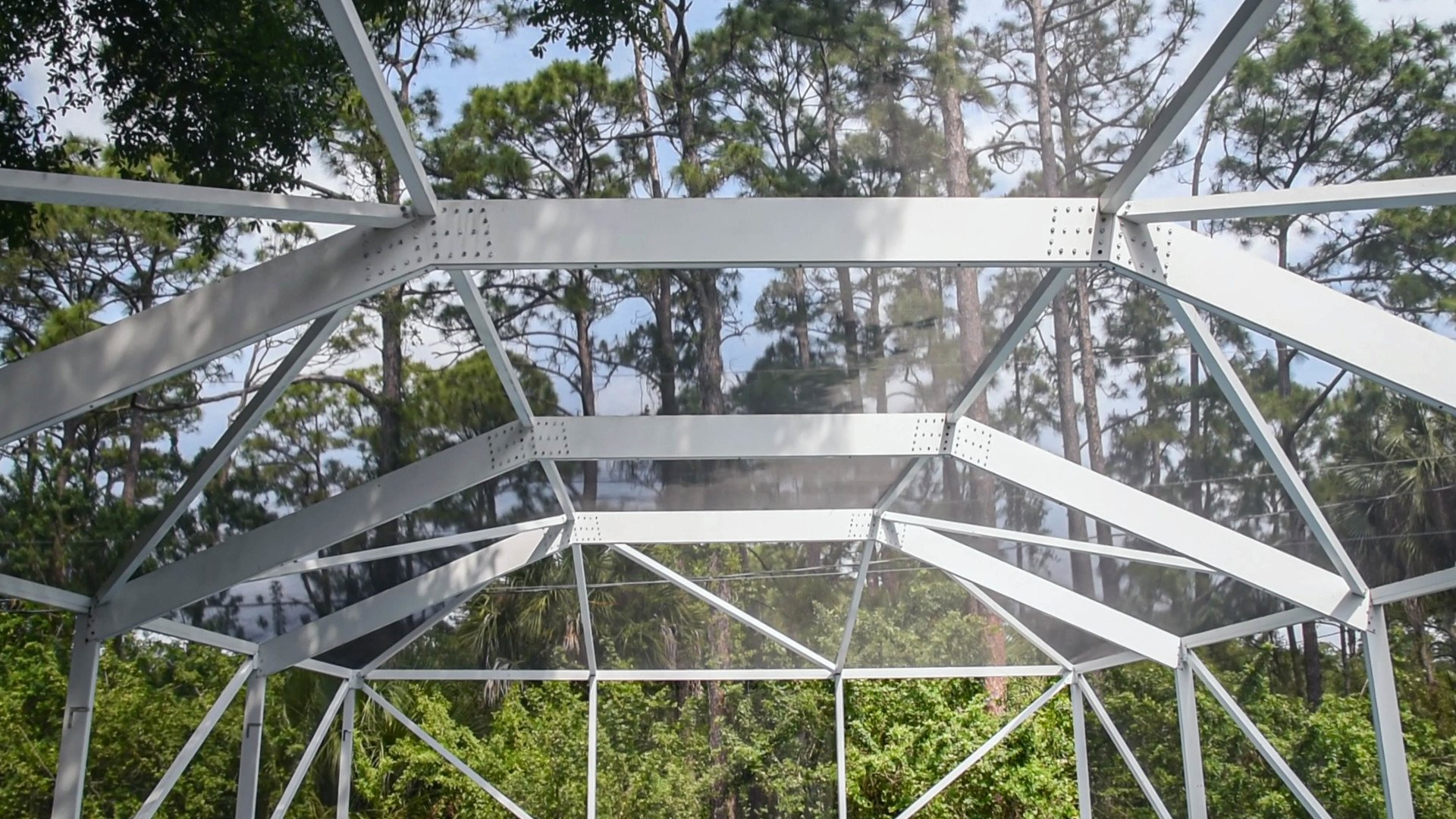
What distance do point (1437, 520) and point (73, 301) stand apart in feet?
17.4

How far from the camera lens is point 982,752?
392 inches

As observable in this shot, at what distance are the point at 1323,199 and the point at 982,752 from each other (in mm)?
7581

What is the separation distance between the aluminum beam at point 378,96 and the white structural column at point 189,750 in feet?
14.5

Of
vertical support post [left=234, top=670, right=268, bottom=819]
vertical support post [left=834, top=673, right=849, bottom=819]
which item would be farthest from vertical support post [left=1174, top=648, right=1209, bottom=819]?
vertical support post [left=234, top=670, right=268, bottom=819]

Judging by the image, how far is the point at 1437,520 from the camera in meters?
5.09

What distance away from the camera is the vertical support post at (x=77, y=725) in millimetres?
5551

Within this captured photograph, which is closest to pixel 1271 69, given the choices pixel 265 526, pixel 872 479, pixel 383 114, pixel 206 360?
pixel 383 114

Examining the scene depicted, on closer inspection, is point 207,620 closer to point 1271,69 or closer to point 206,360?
point 206,360

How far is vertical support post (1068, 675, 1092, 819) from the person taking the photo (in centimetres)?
934

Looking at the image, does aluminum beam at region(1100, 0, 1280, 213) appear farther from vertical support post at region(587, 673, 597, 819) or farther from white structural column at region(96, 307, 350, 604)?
vertical support post at region(587, 673, 597, 819)

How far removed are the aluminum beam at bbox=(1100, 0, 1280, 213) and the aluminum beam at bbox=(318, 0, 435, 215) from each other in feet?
6.49

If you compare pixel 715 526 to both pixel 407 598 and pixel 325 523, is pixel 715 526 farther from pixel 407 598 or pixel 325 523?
pixel 325 523

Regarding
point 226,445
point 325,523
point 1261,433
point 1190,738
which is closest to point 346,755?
point 325,523

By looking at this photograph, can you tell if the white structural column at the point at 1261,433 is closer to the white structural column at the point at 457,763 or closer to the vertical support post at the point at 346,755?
the white structural column at the point at 457,763
